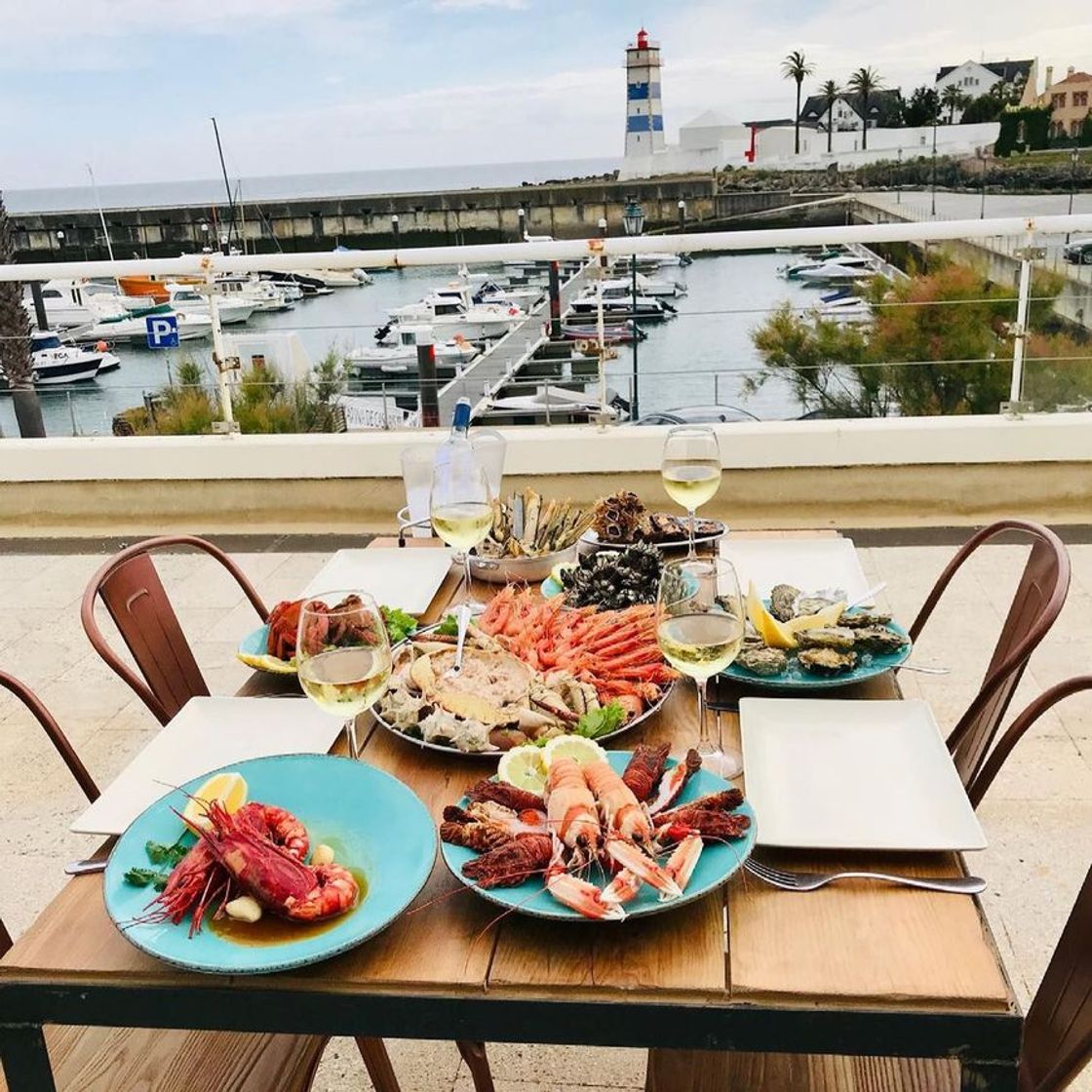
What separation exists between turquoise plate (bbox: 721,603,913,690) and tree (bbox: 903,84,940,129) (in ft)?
145

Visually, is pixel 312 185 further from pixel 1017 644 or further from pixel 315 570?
pixel 1017 644

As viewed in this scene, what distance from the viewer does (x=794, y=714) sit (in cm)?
149

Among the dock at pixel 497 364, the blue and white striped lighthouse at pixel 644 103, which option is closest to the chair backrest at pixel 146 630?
the dock at pixel 497 364

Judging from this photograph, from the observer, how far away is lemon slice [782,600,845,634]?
1669mm

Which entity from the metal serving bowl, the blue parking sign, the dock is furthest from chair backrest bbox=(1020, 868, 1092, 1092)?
the blue parking sign

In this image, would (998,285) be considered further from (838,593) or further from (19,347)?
(19,347)

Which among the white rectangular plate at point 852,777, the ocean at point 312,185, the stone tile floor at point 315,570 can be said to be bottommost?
the stone tile floor at point 315,570

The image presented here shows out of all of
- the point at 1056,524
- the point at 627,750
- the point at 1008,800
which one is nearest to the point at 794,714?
the point at 627,750

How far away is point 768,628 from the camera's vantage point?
1.66m

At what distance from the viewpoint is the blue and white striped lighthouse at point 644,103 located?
5062 cm

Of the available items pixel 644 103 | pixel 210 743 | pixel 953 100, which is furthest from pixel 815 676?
pixel 644 103

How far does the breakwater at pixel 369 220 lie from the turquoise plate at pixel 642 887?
45.0 meters

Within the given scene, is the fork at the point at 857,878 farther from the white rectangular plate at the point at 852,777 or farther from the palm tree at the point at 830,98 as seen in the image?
the palm tree at the point at 830,98

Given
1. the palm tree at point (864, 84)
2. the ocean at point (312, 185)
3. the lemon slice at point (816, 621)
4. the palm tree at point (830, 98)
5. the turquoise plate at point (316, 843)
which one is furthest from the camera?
the ocean at point (312, 185)
